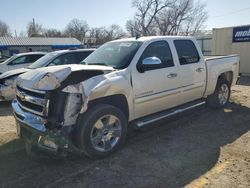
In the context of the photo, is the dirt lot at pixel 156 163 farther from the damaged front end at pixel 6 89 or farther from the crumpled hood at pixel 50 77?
the damaged front end at pixel 6 89

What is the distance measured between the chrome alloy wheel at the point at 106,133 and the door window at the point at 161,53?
133 centimetres

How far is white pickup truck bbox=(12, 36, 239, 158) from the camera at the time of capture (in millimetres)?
4035

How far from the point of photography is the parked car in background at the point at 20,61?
38.8 feet

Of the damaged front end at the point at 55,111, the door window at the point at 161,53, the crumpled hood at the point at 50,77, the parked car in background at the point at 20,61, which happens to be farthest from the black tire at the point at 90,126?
the parked car in background at the point at 20,61

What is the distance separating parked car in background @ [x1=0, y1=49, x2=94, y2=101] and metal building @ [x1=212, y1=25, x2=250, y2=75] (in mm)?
8572

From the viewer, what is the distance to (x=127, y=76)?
4.67m

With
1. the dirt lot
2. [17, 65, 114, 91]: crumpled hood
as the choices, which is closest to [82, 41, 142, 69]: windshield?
[17, 65, 114, 91]: crumpled hood

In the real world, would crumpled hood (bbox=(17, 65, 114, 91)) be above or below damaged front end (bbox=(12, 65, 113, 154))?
above

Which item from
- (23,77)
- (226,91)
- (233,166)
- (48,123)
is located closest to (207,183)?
(233,166)

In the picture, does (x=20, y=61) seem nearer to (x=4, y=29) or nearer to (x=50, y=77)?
(x=50, y=77)

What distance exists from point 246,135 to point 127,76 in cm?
268

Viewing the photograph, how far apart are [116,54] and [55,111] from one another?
69.7 inches

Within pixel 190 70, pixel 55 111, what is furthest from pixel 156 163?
pixel 190 70

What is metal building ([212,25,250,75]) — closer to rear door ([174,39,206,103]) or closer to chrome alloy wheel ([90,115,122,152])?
rear door ([174,39,206,103])
